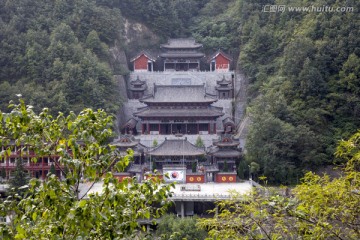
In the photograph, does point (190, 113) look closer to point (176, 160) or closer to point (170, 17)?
point (176, 160)

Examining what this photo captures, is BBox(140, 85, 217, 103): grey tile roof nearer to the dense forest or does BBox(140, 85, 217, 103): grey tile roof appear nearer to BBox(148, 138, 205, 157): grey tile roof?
the dense forest

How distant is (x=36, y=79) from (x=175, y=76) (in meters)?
13.1

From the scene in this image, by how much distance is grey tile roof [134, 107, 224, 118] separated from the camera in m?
39.0

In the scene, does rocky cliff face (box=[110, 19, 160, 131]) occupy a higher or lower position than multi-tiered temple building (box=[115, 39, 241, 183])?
higher

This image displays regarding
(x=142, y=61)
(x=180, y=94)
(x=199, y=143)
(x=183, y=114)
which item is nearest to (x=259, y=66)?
(x=180, y=94)

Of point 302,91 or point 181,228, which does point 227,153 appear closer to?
point 302,91

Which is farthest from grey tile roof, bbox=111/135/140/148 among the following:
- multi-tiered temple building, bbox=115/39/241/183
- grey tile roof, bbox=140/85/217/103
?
grey tile roof, bbox=140/85/217/103

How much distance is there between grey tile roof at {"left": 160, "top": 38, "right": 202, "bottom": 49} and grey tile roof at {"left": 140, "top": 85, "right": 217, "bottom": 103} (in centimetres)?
864

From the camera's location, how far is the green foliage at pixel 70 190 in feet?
19.9

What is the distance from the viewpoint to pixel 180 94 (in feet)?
136

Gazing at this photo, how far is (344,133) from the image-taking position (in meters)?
33.3

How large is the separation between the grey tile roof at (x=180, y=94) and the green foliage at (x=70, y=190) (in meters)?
33.2

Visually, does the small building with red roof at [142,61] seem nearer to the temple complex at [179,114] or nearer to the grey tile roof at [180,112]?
the temple complex at [179,114]

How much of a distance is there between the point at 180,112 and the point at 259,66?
8789 mm
